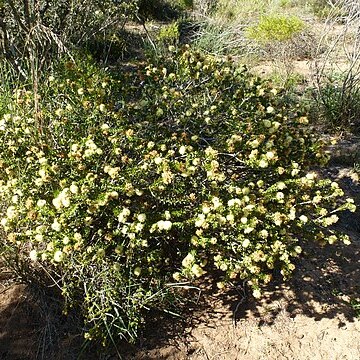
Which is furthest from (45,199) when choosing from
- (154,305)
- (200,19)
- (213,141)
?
(200,19)

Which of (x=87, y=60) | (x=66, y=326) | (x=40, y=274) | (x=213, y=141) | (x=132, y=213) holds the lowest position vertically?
(x=66, y=326)

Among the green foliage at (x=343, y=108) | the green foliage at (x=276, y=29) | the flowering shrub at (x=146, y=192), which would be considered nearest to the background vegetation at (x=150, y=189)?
the flowering shrub at (x=146, y=192)

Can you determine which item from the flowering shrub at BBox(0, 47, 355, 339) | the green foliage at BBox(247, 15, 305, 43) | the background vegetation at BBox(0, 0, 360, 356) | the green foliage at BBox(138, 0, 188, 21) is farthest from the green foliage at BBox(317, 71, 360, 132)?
the green foliage at BBox(138, 0, 188, 21)

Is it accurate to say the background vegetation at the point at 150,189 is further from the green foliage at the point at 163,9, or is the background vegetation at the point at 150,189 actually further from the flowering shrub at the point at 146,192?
the green foliage at the point at 163,9

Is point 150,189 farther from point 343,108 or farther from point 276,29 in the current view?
point 276,29

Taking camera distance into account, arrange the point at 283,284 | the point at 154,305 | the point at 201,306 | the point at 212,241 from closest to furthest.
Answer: the point at 212,241, the point at 154,305, the point at 201,306, the point at 283,284

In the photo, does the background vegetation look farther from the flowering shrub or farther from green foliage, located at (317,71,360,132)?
green foliage, located at (317,71,360,132)

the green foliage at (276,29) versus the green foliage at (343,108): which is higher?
the green foliage at (276,29)

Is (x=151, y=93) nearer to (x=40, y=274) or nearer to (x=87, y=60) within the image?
(x=40, y=274)

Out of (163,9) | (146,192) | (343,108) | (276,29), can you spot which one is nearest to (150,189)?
(146,192)

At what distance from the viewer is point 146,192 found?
2154 millimetres

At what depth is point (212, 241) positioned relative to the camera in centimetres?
198

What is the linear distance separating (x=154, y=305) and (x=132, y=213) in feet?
1.82

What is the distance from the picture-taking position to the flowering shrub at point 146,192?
6.51ft
